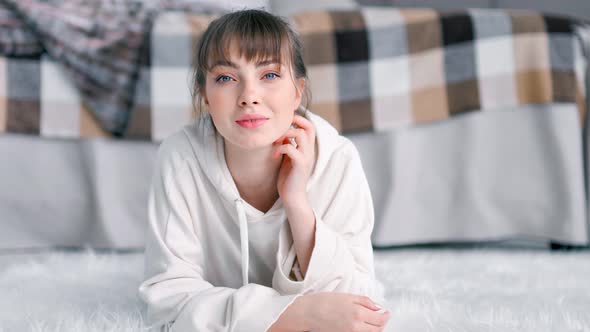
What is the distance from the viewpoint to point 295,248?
930mm

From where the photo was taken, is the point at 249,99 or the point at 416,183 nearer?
the point at 249,99

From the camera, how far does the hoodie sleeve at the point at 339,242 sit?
91 cm

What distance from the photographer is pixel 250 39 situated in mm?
882

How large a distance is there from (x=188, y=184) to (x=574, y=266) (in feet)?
2.83

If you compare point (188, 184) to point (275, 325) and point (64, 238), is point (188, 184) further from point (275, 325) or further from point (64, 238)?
point (64, 238)

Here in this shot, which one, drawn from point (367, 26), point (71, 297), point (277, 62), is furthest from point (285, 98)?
point (367, 26)

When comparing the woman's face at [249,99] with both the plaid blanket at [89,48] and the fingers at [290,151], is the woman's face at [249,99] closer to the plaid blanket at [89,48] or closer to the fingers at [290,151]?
the fingers at [290,151]

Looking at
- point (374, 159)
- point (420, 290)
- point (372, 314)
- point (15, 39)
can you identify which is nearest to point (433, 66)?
point (374, 159)

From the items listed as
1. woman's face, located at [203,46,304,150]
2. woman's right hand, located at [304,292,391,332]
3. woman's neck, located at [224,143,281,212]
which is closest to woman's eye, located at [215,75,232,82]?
woman's face, located at [203,46,304,150]

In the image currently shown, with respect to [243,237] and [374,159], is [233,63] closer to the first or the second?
[243,237]

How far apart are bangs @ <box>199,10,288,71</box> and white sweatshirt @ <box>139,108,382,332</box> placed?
0.51 feet

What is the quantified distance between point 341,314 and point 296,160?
229 millimetres

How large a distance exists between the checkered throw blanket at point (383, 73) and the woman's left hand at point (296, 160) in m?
0.58

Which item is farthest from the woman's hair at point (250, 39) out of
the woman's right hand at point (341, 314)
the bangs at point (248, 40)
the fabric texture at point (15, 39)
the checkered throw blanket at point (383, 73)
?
the fabric texture at point (15, 39)
